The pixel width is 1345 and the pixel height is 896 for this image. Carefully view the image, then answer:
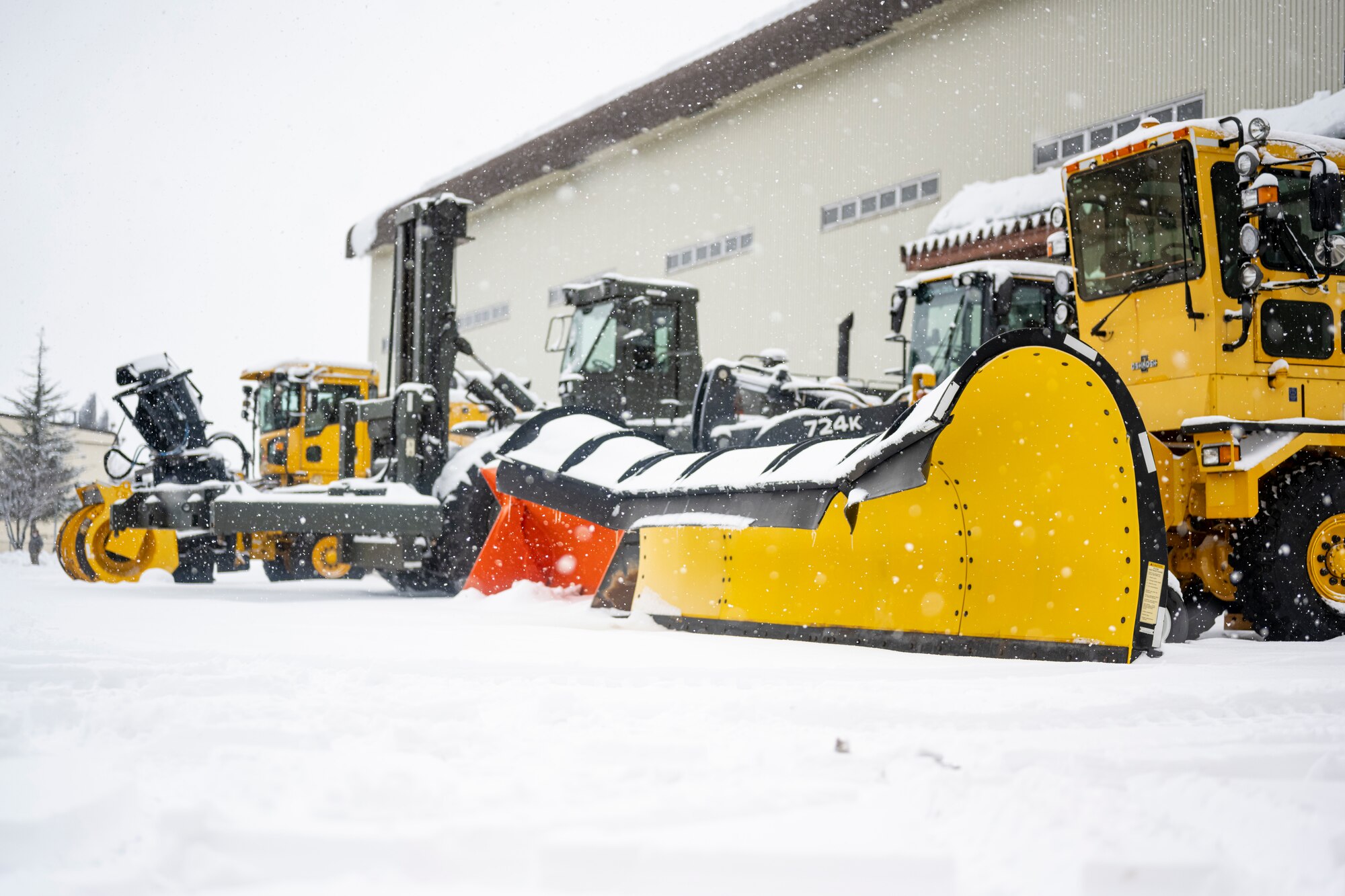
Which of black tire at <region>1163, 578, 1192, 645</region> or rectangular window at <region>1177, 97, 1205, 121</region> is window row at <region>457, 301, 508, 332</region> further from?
black tire at <region>1163, 578, 1192, 645</region>

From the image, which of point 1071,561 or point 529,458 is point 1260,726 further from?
point 529,458

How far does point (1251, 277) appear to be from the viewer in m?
6.01

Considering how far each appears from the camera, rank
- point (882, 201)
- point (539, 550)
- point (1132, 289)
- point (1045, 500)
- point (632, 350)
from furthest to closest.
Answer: point (882, 201) < point (632, 350) < point (539, 550) < point (1132, 289) < point (1045, 500)

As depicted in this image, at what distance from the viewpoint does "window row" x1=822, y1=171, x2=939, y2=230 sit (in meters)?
17.2

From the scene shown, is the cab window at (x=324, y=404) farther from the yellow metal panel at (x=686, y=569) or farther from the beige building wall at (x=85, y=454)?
the beige building wall at (x=85, y=454)

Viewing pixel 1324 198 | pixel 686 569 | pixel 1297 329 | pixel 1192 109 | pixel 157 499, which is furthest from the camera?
pixel 1192 109

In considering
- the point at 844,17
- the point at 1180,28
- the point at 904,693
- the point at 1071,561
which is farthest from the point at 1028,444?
the point at 844,17

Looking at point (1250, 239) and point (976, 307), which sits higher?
point (976, 307)

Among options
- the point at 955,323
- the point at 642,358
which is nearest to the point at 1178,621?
the point at 955,323

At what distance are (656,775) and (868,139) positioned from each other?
1703cm

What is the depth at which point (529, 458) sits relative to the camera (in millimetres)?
7574

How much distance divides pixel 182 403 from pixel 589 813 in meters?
9.90

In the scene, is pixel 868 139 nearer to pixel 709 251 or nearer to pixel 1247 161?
pixel 709 251

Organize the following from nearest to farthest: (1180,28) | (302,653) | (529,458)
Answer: (302,653)
(529,458)
(1180,28)
